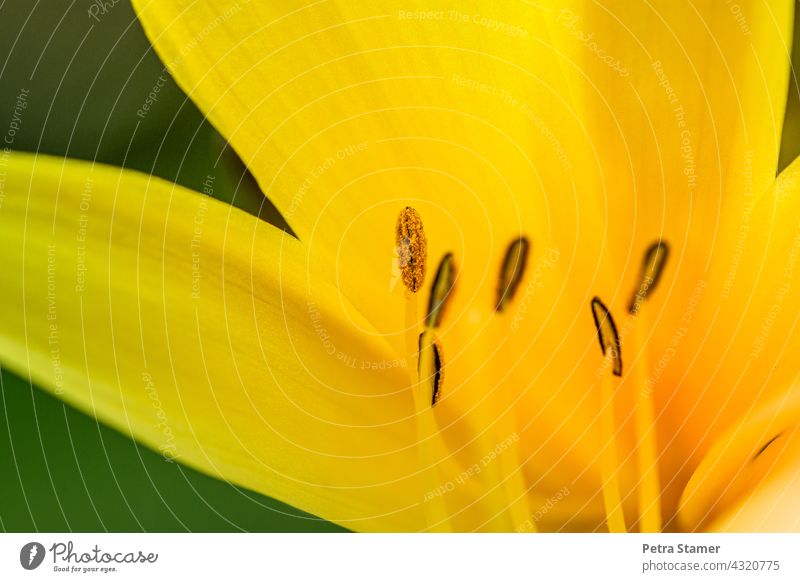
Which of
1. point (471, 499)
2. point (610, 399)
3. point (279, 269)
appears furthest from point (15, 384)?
point (610, 399)

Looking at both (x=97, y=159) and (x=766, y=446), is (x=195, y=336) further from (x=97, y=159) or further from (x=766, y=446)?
(x=766, y=446)

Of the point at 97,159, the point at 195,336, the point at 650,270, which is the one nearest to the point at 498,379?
the point at 650,270

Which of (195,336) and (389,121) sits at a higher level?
(389,121)
